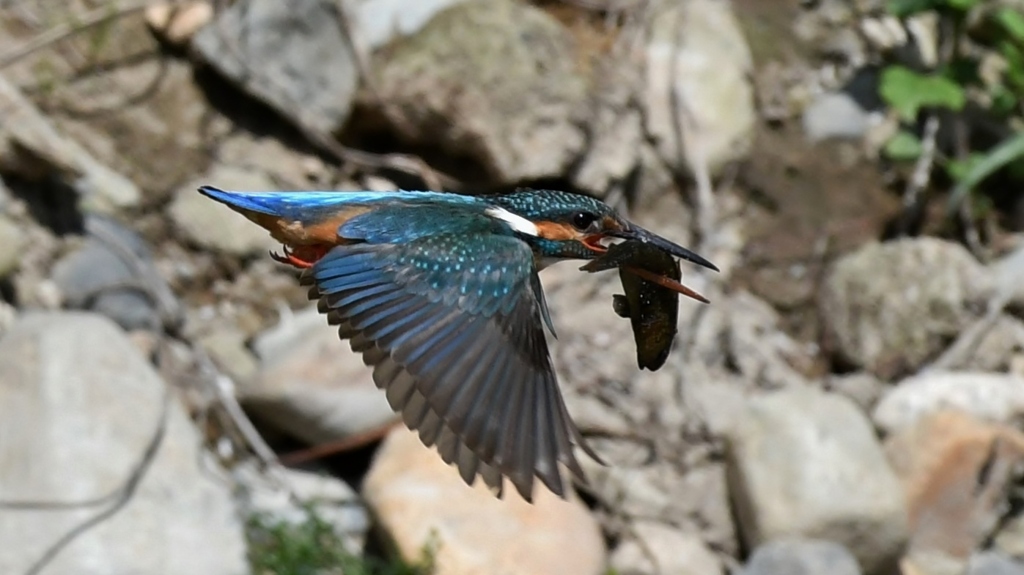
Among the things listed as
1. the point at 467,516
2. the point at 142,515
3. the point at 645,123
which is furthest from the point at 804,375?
the point at 142,515

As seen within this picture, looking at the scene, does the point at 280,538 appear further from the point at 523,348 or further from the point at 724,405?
the point at 523,348

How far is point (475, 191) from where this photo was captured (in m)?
4.77

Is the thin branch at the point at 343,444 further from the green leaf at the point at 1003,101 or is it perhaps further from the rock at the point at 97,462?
the green leaf at the point at 1003,101

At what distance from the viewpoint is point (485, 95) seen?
15.5 ft

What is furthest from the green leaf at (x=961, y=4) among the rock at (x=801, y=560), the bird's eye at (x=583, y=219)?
the bird's eye at (x=583, y=219)

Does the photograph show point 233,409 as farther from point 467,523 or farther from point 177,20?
point 177,20

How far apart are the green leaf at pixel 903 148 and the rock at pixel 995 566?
1.41 m

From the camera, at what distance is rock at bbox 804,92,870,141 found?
5.41 metres

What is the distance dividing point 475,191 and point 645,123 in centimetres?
72

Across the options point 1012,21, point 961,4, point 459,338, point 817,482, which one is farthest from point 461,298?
point 1012,21

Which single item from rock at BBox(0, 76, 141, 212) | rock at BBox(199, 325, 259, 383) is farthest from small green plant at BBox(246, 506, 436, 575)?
rock at BBox(0, 76, 141, 212)

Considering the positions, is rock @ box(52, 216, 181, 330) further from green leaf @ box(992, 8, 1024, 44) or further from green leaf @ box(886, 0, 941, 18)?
green leaf @ box(992, 8, 1024, 44)

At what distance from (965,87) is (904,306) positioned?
0.91 meters

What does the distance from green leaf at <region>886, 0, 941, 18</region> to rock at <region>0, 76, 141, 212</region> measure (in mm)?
2508
